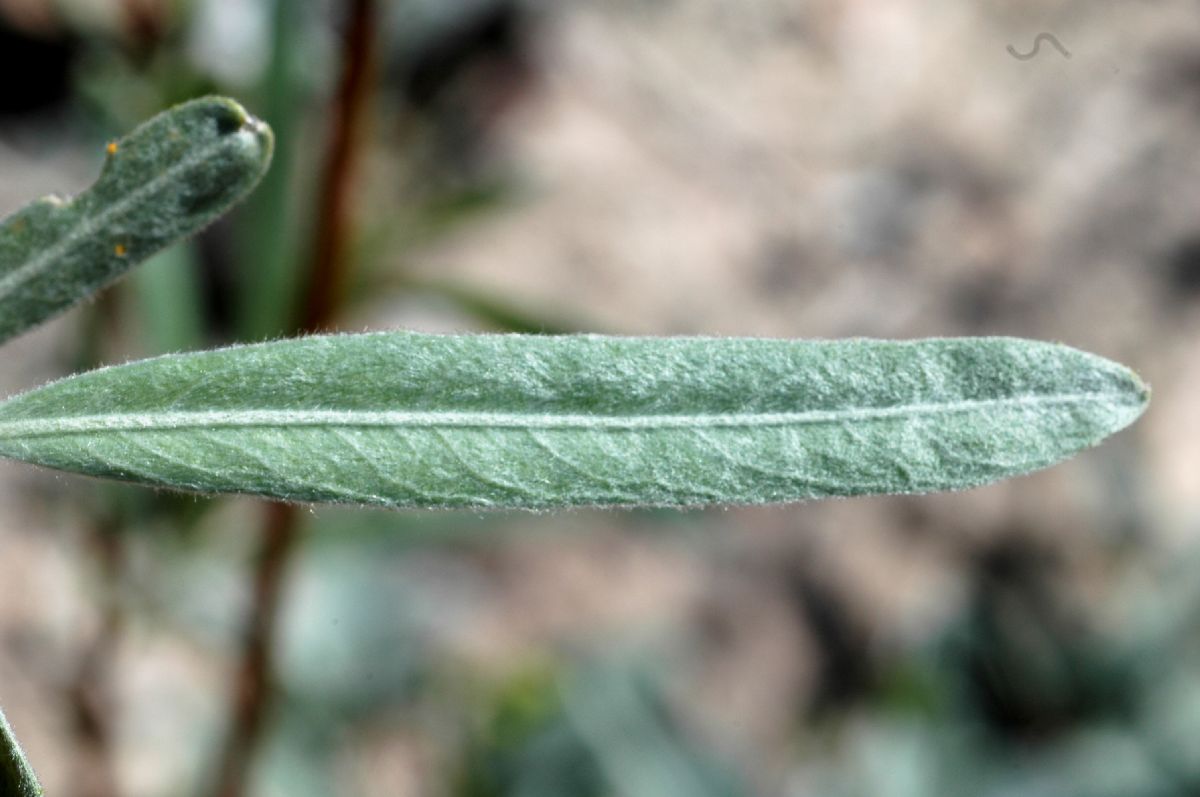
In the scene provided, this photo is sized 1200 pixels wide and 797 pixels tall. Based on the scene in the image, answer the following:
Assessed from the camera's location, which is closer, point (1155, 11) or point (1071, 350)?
A: point (1071, 350)

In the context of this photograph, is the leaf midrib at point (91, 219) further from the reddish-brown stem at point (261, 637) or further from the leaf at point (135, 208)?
the reddish-brown stem at point (261, 637)

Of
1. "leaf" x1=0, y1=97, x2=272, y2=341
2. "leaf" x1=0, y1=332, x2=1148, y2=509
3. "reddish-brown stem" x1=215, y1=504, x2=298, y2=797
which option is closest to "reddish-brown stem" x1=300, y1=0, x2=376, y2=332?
"reddish-brown stem" x1=215, y1=504, x2=298, y2=797

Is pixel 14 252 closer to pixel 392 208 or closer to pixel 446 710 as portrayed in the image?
pixel 446 710

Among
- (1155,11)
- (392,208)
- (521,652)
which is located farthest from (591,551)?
(1155,11)

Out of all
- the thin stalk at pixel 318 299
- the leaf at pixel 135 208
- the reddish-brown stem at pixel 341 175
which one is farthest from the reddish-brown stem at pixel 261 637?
the leaf at pixel 135 208

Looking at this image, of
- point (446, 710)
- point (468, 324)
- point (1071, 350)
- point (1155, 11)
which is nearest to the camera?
point (1071, 350)

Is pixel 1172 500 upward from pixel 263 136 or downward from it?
upward

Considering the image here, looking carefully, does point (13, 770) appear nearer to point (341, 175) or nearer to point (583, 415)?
point (583, 415)
